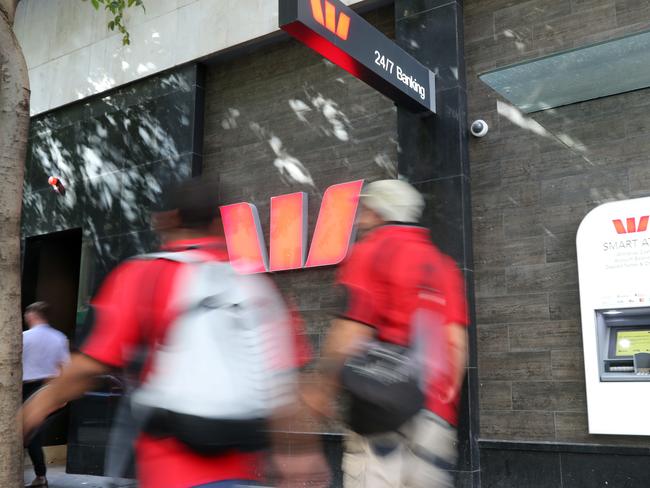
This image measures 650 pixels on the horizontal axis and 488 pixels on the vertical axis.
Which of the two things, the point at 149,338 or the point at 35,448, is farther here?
the point at 35,448

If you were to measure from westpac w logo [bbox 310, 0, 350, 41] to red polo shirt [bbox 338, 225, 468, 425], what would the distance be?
295cm

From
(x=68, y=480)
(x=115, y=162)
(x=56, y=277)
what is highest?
(x=115, y=162)

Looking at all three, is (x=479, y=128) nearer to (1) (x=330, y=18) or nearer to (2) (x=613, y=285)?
(2) (x=613, y=285)

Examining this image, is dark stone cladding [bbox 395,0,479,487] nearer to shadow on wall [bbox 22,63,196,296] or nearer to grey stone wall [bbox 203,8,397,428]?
grey stone wall [bbox 203,8,397,428]

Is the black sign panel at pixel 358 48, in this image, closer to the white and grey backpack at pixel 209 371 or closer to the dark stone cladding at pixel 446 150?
the dark stone cladding at pixel 446 150

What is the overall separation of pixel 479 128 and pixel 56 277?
7983mm

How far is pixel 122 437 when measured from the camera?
2.08m

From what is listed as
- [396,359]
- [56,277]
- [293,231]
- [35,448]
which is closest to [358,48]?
[293,231]

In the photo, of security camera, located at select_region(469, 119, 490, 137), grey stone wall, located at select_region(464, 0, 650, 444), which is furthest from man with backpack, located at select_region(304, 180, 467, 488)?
security camera, located at select_region(469, 119, 490, 137)

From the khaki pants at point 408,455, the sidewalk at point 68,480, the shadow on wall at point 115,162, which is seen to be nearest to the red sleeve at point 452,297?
the khaki pants at point 408,455

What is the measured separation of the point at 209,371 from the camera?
6.64 feet

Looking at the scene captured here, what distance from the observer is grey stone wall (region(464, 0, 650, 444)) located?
6.45m

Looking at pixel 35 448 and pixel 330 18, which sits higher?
pixel 330 18

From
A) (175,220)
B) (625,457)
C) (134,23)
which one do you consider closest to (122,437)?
(175,220)
